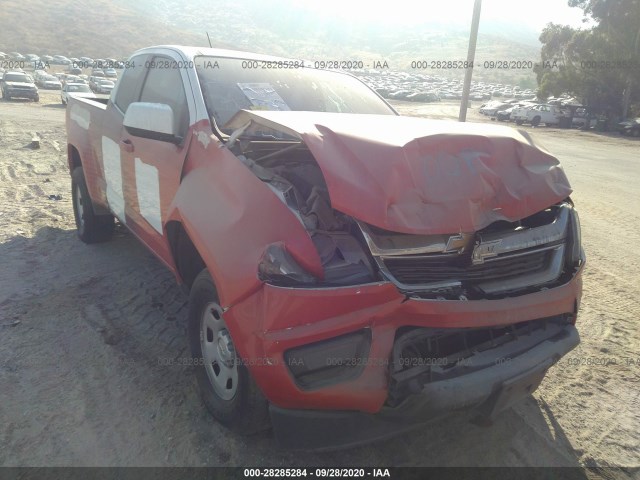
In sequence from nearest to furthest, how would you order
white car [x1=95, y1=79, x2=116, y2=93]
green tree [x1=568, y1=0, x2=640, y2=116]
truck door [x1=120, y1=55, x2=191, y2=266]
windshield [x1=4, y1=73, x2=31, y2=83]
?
truck door [x1=120, y1=55, x2=191, y2=266] < windshield [x1=4, y1=73, x2=31, y2=83] < white car [x1=95, y1=79, x2=116, y2=93] < green tree [x1=568, y1=0, x2=640, y2=116]

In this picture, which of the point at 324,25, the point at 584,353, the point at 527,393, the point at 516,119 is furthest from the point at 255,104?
the point at 324,25

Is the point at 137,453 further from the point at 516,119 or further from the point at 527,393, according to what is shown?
the point at 516,119

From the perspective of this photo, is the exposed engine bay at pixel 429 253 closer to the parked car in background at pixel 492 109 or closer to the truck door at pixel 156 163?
the truck door at pixel 156 163

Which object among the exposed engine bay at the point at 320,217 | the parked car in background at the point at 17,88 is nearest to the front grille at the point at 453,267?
the exposed engine bay at the point at 320,217

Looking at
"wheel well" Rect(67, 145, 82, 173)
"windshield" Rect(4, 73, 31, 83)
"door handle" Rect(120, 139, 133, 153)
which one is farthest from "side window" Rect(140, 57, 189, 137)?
"windshield" Rect(4, 73, 31, 83)

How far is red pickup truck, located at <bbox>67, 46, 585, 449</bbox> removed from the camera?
2016mm

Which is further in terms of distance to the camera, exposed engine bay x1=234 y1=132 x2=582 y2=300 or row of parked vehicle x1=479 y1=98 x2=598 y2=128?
row of parked vehicle x1=479 y1=98 x2=598 y2=128

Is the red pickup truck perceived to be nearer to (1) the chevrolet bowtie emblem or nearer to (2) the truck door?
(1) the chevrolet bowtie emblem

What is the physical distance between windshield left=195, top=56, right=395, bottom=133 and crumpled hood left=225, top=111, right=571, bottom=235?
0.75 meters

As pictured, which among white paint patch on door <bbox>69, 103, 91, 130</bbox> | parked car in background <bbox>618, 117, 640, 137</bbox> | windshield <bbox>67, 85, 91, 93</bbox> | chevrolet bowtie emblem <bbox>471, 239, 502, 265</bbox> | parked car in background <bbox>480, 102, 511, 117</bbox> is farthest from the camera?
parked car in background <bbox>480, 102, 511, 117</bbox>

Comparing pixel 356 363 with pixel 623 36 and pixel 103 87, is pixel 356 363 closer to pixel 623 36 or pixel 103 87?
pixel 103 87

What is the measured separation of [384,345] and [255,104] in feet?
6.62

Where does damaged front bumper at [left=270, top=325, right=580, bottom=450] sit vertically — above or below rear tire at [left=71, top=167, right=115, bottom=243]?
above

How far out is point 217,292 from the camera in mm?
2373
